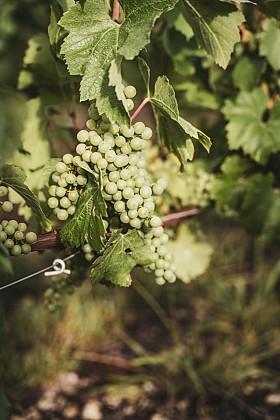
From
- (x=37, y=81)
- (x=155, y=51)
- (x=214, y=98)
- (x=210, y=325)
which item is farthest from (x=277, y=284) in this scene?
(x=37, y=81)

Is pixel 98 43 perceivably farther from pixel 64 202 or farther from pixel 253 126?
pixel 253 126

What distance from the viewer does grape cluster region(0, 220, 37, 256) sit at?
1201mm

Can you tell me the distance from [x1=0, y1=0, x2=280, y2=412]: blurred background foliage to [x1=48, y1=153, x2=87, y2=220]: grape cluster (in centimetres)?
26

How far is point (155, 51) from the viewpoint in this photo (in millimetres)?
1818

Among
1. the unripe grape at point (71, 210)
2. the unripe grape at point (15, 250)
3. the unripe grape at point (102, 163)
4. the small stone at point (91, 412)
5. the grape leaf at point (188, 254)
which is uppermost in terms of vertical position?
the unripe grape at point (102, 163)

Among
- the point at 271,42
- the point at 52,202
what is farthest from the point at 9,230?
the point at 271,42

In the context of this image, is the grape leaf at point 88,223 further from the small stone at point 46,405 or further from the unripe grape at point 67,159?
the small stone at point 46,405

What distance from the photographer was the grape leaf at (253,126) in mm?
1774

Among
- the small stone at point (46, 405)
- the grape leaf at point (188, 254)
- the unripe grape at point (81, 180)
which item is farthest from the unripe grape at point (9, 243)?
the small stone at point (46, 405)

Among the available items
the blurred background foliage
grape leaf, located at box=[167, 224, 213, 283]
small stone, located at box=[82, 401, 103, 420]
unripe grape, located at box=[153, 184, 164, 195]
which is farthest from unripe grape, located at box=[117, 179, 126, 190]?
small stone, located at box=[82, 401, 103, 420]

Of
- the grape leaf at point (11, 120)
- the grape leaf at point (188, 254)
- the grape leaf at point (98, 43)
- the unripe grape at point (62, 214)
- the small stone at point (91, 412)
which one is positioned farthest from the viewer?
the small stone at point (91, 412)

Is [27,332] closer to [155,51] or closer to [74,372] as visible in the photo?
[74,372]

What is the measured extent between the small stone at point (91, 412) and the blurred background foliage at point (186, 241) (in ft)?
0.30

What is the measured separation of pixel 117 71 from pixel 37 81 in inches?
27.0
